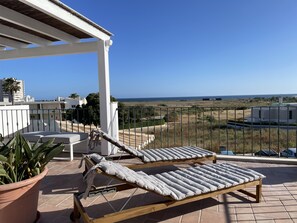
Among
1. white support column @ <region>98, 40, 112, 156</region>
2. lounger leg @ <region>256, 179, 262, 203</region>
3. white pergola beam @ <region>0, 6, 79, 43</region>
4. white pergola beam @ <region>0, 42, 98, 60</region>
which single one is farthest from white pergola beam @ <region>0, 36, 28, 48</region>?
lounger leg @ <region>256, 179, 262, 203</region>

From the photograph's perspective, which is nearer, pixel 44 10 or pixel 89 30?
pixel 44 10

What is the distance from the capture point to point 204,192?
2182 mm

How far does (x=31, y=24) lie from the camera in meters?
3.94

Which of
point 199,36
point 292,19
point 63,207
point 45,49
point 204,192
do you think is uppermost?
point 199,36

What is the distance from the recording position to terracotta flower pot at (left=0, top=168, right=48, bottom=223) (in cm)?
185

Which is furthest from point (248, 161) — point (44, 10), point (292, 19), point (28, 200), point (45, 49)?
point (292, 19)

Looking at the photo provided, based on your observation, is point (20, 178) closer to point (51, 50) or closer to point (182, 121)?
point (51, 50)

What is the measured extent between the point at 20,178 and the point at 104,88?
9.63 feet

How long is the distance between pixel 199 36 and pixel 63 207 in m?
15.9

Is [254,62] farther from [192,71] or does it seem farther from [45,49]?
[45,49]

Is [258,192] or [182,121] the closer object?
[258,192]

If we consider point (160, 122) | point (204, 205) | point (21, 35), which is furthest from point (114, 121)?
point (204, 205)

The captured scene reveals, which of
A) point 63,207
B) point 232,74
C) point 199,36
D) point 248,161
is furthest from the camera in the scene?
point 232,74

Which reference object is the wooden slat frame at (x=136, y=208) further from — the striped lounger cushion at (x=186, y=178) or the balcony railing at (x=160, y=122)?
the balcony railing at (x=160, y=122)
